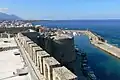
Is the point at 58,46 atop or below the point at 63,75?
below

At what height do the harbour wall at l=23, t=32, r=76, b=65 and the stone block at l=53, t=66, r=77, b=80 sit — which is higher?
the stone block at l=53, t=66, r=77, b=80

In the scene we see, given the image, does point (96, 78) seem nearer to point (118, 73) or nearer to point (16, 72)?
point (118, 73)

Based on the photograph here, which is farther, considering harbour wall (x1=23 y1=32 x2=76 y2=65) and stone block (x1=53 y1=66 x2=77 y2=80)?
harbour wall (x1=23 y1=32 x2=76 y2=65)

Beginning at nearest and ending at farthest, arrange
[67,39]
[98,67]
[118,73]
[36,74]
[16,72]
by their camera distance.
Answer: [36,74] < [16,72] < [67,39] < [118,73] < [98,67]

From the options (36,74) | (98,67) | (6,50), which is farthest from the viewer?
(98,67)

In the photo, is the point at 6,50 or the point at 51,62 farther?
the point at 6,50

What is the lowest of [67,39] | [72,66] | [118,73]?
[118,73]

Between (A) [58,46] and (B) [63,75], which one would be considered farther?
(A) [58,46]

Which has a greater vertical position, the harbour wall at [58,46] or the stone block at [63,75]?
the stone block at [63,75]

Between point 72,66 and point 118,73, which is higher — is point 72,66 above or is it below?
above

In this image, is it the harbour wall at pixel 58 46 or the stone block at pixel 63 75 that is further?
the harbour wall at pixel 58 46

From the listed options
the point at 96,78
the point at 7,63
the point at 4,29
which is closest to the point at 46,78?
the point at 7,63
